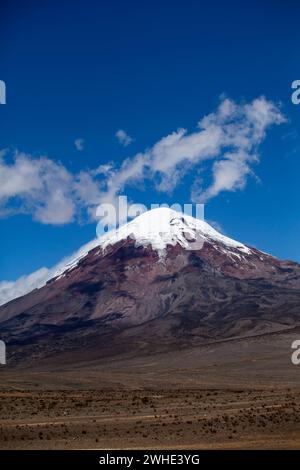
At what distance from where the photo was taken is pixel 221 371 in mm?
93000

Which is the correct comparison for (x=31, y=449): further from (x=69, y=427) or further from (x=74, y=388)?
(x=74, y=388)

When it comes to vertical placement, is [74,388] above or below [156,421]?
above

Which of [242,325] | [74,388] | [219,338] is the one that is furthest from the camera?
[242,325]

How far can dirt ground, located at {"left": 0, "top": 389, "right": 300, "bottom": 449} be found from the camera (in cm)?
2653

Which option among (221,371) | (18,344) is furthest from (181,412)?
(18,344)

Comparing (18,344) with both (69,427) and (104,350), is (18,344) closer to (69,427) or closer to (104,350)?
(104,350)

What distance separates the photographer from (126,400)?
161 feet

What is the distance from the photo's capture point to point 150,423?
109 feet

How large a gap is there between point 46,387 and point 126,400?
76.8ft

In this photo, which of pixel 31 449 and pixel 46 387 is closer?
pixel 31 449

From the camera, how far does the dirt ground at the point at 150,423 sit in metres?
26.5

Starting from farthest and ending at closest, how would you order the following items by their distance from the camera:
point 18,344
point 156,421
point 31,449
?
point 18,344, point 156,421, point 31,449
